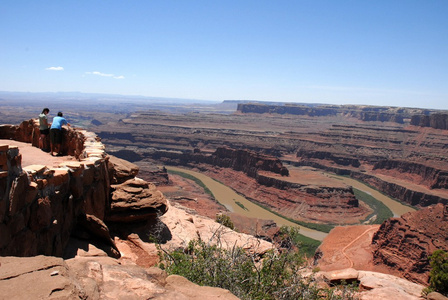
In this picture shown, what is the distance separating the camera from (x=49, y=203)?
222 inches

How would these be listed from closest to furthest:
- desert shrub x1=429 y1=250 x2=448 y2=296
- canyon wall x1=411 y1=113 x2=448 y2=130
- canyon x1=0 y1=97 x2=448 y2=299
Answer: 1. canyon x1=0 y1=97 x2=448 y2=299
2. desert shrub x1=429 y1=250 x2=448 y2=296
3. canyon wall x1=411 y1=113 x2=448 y2=130

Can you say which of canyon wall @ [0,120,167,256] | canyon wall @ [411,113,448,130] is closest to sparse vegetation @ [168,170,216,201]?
canyon wall @ [0,120,167,256]

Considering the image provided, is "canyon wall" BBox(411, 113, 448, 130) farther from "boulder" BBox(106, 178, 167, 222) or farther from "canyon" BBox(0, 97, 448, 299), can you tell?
"boulder" BBox(106, 178, 167, 222)

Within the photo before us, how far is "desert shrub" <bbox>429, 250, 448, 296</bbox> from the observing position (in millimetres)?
15602

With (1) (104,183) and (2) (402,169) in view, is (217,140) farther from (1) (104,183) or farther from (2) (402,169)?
(1) (104,183)

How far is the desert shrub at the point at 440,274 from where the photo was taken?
15602mm

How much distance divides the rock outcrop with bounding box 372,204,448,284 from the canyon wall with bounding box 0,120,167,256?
24331mm

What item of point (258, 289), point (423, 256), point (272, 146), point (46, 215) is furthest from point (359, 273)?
point (272, 146)

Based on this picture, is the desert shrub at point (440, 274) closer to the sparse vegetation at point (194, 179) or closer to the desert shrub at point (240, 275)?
the desert shrub at point (240, 275)

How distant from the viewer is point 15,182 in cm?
488

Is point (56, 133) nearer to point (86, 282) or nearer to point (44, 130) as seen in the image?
point (44, 130)

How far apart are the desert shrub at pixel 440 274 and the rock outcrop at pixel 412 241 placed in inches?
321

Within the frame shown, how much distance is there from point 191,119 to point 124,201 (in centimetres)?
14499

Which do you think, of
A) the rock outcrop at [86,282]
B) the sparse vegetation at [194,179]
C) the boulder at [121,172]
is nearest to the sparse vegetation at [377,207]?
the sparse vegetation at [194,179]
